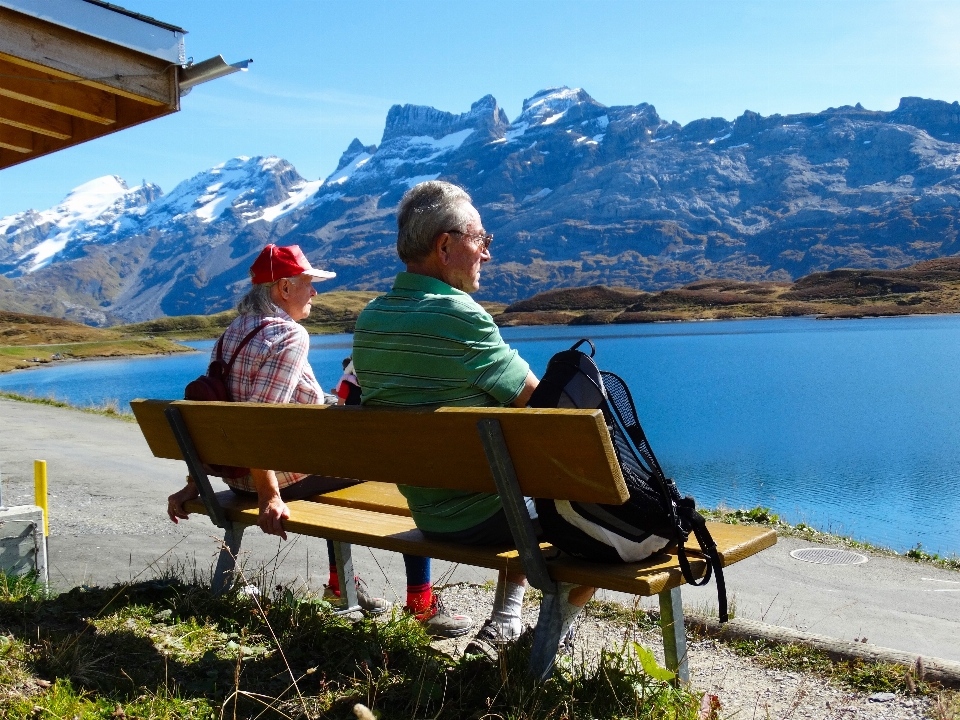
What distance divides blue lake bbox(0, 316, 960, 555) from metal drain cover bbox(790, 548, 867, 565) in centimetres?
376

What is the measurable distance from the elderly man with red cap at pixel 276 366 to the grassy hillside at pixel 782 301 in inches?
4907

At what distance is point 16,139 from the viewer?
261 inches

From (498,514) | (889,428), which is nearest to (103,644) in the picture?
(498,514)

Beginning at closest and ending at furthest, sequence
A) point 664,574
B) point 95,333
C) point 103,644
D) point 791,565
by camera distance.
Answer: point 664,574 → point 103,644 → point 791,565 → point 95,333

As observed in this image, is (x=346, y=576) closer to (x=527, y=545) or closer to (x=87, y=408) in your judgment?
(x=527, y=545)

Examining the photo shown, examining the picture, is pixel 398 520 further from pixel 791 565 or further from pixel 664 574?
pixel 791 565

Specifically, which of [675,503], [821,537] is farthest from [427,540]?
[821,537]

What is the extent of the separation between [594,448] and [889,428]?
2433 centimetres

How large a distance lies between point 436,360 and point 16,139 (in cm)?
499

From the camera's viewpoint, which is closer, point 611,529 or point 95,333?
point 611,529

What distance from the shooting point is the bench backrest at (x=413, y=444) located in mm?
2678

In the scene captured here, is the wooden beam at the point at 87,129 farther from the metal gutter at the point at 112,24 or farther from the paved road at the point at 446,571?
the paved road at the point at 446,571

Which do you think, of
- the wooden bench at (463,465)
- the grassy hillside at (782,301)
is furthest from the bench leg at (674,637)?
the grassy hillside at (782,301)

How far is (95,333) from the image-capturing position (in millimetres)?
115500
